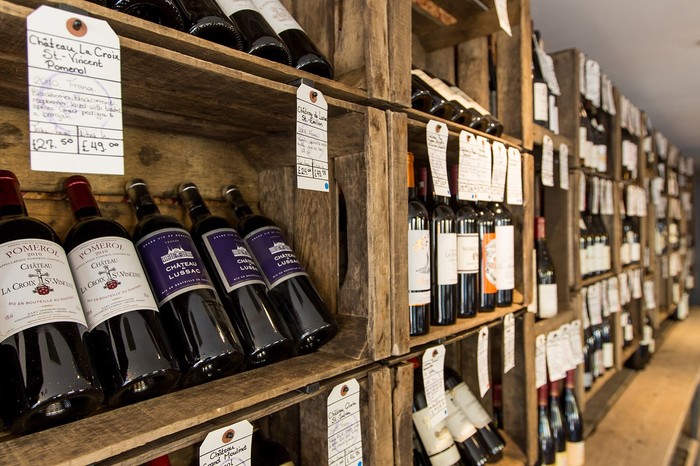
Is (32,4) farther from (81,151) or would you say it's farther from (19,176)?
(19,176)

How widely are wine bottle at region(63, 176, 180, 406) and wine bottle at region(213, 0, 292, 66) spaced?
34cm

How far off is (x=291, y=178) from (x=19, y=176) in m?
0.46

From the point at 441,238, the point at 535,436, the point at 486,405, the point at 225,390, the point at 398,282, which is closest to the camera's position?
the point at 225,390

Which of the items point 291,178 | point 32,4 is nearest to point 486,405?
point 291,178

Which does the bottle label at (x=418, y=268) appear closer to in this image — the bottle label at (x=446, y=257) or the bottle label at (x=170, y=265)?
the bottle label at (x=446, y=257)

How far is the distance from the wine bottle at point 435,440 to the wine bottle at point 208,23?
0.90 meters

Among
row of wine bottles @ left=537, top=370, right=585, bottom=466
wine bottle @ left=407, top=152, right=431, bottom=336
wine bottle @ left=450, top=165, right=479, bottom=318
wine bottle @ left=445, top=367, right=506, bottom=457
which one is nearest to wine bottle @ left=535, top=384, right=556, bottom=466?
row of wine bottles @ left=537, top=370, right=585, bottom=466

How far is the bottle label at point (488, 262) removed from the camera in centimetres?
126

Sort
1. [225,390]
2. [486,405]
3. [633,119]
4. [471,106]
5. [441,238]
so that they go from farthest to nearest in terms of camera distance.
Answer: [633,119], [486,405], [471,106], [441,238], [225,390]

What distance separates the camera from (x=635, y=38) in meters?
2.48

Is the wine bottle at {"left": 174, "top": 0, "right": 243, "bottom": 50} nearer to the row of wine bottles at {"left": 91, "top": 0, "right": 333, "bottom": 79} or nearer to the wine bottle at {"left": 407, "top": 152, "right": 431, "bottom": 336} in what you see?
the row of wine bottles at {"left": 91, "top": 0, "right": 333, "bottom": 79}

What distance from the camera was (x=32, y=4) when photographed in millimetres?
463

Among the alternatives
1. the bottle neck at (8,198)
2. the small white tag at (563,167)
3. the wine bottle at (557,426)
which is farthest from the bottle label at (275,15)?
the wine bottle at (557,426)

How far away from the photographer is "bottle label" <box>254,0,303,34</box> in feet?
2.57
